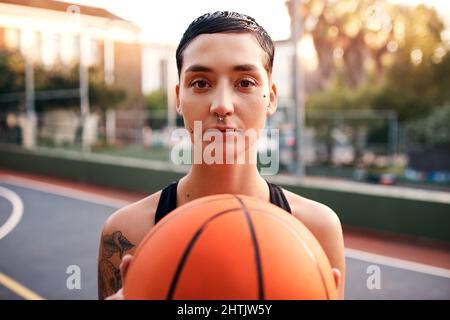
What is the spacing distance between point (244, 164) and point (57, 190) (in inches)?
568

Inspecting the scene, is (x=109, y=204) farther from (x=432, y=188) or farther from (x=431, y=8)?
(x=431, y=8)

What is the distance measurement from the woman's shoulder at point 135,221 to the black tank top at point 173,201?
0.13 ft

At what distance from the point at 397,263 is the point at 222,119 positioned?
7.04 meters

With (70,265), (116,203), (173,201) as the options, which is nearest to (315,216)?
(173,201)

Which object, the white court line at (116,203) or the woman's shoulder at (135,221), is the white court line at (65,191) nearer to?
the white court line at (116,203)

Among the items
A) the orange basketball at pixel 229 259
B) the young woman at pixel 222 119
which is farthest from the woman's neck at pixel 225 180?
the orange basketball at pixel 229 259

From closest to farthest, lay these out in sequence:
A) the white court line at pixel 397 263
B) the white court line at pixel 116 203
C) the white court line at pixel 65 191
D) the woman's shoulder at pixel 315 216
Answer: the woman's shoulder at pixel 315 216
the white court line at pixel 397 263
the white court line at pixel 116 203
the white court line at pixel 65 191

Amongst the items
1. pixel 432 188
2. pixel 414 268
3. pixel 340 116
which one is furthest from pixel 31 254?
pixel 340 116

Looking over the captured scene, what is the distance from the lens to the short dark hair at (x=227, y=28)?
1620 millimetres

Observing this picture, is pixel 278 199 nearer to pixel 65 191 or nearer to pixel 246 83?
pixel 246 83

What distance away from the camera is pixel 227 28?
1.61m

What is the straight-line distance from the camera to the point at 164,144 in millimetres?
24203

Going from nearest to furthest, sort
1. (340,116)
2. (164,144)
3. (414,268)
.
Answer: (414,268), (340,116), (164,144)

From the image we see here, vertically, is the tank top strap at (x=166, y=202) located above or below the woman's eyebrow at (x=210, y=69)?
below
